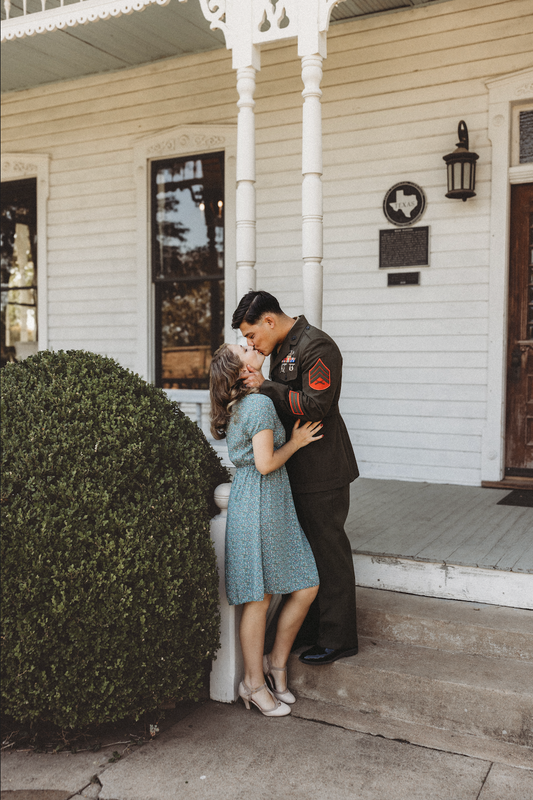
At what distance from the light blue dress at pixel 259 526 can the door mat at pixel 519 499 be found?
2.35 metres

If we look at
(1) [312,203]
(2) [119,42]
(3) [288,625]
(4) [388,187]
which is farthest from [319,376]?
(2) [119,42]

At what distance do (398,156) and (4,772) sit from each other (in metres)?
5.06

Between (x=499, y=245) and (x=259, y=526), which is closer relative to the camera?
(x=259, y=526)

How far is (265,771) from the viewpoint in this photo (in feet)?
8.99

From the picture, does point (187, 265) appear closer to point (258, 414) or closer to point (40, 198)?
point (40, 198)

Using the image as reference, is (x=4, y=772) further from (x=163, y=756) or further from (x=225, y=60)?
(x=225, y=60)

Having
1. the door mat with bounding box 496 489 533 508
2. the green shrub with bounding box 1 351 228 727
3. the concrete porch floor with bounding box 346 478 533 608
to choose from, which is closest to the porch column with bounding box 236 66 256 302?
the green shrub with bounding box 1 351 228 727

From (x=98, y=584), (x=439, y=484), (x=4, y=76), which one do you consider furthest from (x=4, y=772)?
(x=4, y=76)

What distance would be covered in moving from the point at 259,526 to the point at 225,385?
0.62 m

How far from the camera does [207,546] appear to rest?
3068 millimetres

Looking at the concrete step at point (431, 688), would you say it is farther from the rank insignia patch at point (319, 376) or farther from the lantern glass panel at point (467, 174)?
the lantern glass panel at point (467, 174)

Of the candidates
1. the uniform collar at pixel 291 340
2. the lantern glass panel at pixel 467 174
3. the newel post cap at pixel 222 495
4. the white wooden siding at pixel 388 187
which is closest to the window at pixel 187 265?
the white wooden siding at pixel 388 187

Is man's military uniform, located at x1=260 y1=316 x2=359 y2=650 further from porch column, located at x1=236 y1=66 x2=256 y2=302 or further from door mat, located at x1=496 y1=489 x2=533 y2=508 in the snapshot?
door mat, located at x1=496 y1=489 x2=533 y2=508

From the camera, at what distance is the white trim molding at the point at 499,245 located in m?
5.40
